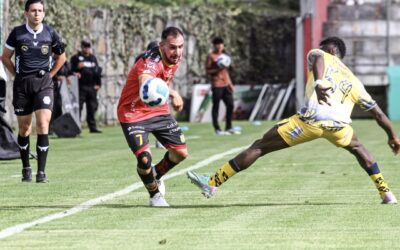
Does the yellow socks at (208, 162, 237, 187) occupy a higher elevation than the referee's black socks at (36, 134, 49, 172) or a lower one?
higher

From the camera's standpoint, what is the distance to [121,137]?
26.4 metres

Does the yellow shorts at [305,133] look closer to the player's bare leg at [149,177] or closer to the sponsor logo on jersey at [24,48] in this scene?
the player's bare leg at [149,177]

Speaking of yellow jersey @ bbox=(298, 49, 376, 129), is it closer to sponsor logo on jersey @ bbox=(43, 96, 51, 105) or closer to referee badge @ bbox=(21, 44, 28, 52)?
sponsor logo on jersey @ bbox=(43, 96, 51, 105)

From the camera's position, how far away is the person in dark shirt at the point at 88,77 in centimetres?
2870

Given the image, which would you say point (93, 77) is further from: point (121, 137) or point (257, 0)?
point (257, 0)

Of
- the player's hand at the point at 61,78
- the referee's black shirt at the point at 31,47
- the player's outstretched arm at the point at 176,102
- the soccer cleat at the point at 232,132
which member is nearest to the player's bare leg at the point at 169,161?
the player's outstretched arm at the point at 176,102

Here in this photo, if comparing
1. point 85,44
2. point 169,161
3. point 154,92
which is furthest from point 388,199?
point 85,44

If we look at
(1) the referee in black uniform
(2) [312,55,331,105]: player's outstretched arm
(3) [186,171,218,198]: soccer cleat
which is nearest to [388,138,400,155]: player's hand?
(2) [312,55,331,105]: player's outstretched arm

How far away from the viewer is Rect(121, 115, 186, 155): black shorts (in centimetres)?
1219

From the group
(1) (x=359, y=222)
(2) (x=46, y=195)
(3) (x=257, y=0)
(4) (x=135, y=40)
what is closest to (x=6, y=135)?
(2) (x=46, y=195)

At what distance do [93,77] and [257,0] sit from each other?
13.0 meters

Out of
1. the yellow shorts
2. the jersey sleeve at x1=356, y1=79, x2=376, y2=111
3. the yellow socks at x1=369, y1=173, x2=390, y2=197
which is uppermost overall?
the jersey sleeve at x1=356, y1=79, x2=376, y2=111

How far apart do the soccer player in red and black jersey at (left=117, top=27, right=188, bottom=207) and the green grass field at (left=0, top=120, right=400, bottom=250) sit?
34 cm

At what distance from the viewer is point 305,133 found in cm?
1223
